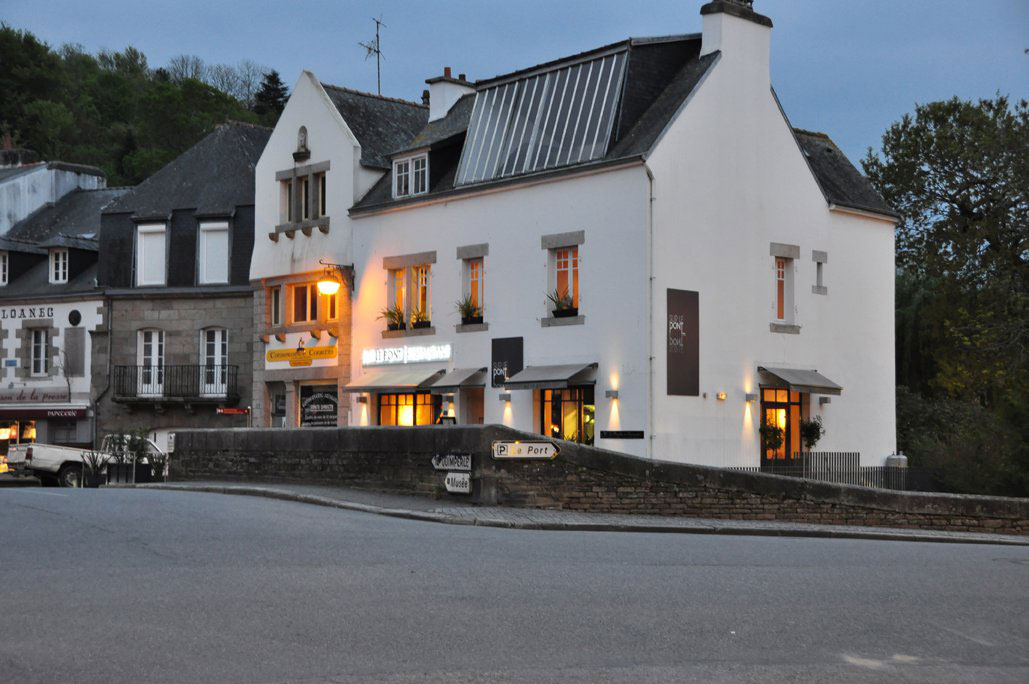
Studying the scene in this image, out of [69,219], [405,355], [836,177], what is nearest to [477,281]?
[405,355]

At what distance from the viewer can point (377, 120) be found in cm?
3972

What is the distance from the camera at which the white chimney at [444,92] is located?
38750 millimetres

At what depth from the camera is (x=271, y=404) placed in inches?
1559

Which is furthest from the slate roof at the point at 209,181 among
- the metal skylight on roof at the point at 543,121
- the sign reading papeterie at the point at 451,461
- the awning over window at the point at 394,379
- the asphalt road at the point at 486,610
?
the asphalt road at the point at 486,610

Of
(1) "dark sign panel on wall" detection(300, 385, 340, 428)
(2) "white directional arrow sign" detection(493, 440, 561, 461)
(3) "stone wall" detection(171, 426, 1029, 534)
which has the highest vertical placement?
(1) "dark sign panel on wall" detection(300, 385, 340, 428)

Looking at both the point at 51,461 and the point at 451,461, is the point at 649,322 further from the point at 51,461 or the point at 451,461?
the point at 51,461

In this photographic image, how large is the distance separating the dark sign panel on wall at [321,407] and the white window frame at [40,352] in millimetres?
12079

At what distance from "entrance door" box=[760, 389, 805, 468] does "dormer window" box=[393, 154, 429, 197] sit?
10.3m

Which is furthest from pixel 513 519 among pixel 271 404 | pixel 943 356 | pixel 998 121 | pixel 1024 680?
pixel 998 121

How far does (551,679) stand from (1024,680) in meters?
Result: 2.97

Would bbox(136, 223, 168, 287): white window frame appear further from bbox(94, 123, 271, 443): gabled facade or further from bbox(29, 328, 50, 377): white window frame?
bbox(29, 328, 50, 377): white window frame

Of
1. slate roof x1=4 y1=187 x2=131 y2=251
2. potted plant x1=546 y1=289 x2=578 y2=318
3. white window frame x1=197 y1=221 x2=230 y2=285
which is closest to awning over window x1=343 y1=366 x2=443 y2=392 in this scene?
potted plant x1=546 y1=289 x2=578 y2=318

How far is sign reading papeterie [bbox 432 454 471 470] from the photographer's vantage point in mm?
23000

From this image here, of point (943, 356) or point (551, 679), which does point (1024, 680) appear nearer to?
point (551, 679)
